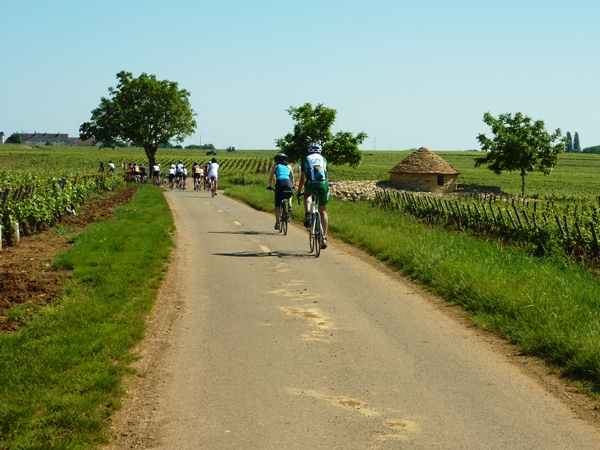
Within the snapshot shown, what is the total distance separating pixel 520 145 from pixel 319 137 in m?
22.4

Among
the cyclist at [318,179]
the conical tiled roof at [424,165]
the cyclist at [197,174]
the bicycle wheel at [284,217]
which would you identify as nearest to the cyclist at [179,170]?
the cyclist at [197,174]

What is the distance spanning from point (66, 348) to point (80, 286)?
3.73 m

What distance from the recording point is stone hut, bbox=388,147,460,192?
71.6 m

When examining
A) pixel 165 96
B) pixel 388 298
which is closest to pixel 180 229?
pixel 388 298

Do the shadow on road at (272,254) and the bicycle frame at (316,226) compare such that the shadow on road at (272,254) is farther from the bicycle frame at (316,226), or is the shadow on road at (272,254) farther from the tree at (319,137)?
the tree at (319,137)

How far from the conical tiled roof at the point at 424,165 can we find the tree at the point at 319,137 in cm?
1388

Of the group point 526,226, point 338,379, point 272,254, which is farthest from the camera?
point 526,226

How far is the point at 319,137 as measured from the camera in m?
86.2

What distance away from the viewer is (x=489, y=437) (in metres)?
5.23

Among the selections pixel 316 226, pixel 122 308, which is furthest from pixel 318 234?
pixel 122 308

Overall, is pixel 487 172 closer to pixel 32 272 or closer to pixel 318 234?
pixel 318 234

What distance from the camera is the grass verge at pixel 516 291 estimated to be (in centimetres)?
731

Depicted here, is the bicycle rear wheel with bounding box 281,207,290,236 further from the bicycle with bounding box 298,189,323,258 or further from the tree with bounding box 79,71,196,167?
the tree with bounding box 79,71,196,167

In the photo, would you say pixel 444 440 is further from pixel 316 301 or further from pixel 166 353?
pixel 316 301
